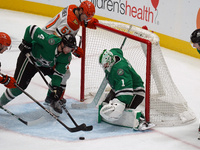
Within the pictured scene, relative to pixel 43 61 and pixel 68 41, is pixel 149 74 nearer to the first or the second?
pixel 68 41

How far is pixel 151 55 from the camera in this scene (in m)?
3.08

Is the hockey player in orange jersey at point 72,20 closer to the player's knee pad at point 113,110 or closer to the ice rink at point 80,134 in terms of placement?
the ice rink at point 80,134

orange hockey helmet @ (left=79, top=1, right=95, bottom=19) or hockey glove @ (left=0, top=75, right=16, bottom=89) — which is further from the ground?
orange hockey helmet @ (left=79, top=1, right=95, bottom=19)

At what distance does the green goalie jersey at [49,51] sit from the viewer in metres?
3.34

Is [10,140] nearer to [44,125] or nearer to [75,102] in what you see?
[44,125]

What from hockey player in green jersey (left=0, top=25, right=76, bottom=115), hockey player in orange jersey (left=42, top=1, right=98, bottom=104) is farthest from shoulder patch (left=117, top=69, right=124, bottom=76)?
hockey player in orange jersey (left=42, top=1, right=98, bottom=104)

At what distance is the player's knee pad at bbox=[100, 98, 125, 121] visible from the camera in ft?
10.2

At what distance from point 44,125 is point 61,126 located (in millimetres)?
153

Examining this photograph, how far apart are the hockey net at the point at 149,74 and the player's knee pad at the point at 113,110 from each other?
23 cm

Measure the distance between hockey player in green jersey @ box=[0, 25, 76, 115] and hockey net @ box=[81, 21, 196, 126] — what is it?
1.76 ft

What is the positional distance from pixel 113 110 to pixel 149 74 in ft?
1.41

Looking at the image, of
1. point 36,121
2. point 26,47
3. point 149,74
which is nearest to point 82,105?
point 36,121

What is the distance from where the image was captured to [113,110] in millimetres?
3141

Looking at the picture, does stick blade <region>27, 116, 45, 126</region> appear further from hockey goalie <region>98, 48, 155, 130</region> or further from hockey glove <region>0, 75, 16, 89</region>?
hockey goalie <region>98, 48, 155, 130</region>
